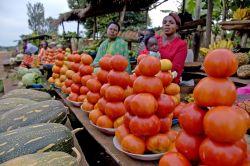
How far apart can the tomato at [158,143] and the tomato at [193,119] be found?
1.26ft

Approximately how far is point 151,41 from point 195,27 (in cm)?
361

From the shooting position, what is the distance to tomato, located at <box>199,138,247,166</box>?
1036 millimetres

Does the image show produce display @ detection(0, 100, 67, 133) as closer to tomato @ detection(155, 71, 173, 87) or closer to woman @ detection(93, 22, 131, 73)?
tomato @ detection(155, 71, 173, 87)

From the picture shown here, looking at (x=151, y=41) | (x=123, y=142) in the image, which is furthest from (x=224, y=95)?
(x=151, y=41)

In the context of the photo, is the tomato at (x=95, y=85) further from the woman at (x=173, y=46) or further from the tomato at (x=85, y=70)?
the woman at (x=173, y=46)

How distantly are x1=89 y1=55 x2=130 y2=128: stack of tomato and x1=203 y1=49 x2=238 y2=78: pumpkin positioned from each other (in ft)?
3.10

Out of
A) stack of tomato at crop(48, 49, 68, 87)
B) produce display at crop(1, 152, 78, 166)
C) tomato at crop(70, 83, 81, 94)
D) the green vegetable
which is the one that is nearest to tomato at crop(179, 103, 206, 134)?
produce display at crop(1, 152, 78, 166)

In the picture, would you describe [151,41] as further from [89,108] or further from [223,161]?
[223,161]

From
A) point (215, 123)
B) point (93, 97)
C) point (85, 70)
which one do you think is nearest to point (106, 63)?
point (93, 97)

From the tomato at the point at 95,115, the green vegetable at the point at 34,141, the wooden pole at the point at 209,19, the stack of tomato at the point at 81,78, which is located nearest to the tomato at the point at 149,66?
the tomato at the point at 95,115

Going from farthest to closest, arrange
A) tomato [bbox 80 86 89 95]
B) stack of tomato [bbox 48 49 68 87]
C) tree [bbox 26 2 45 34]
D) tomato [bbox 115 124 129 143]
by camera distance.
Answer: tree [bbox 26 2 45 34]
stack of tomato [bbox 48 49 68 87]
tomato [bbox 80 86 89 95]
tomato [bbox 115 124 129 143]

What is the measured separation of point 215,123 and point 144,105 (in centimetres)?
53

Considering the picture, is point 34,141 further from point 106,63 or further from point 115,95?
point 106,63

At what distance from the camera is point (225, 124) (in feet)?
3.31
